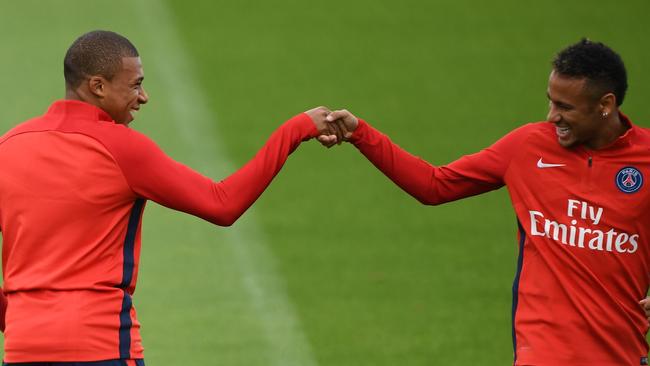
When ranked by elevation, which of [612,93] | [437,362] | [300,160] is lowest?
[437,362]

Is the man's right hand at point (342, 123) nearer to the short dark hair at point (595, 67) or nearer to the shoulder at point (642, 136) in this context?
the short dark hair at point (595, 67)

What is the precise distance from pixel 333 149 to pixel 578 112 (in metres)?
7.58

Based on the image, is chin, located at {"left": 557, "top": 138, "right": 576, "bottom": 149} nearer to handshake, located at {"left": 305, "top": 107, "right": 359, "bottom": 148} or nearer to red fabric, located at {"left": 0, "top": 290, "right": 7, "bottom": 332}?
handshake, located at {"left": 305, "top": 107, "right": 359, "bottom": 148}

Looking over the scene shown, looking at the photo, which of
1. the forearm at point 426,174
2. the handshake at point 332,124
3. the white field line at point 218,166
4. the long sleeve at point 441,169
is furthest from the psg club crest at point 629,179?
the white field line at point 218,166

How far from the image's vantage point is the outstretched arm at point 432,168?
6121 mm

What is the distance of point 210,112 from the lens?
14148mm

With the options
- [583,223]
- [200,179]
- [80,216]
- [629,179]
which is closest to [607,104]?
[629,179]

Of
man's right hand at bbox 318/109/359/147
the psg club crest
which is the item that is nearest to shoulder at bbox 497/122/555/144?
the psg club crest

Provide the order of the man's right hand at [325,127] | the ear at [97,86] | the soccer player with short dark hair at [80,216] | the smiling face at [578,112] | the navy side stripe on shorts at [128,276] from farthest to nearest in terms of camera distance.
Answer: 1. the man's right hand at [325,127]
2. the smiling face at [578,112]
3. the ear at [97,86]
4. the navy side stripe on shorts at [128,276]
5. the soccer player with short dark hair at [80,216]

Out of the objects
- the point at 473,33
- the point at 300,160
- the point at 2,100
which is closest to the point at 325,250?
the point at 300,160

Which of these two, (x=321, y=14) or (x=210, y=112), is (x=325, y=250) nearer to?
(x=210, y=112)

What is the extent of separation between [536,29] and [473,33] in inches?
29.6

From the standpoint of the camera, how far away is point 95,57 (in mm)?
5699

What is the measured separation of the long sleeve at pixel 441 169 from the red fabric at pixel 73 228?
118 cm
